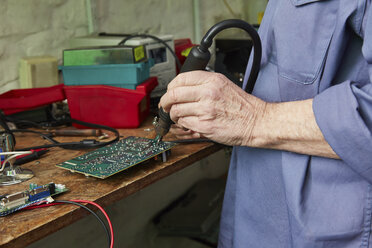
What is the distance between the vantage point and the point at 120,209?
1760 millimetres

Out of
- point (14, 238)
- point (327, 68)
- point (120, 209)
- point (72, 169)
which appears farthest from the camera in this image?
point (120, 209)

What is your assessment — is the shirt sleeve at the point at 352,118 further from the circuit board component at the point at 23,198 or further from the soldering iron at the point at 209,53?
the circuit board component at the point at 23,198

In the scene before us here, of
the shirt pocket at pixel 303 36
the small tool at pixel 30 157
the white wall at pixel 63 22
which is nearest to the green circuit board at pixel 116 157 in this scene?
the small tool at pixel 30 157

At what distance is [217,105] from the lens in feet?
2.55

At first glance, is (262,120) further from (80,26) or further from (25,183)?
(80,26)

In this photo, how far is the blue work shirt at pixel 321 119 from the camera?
655 millimetres

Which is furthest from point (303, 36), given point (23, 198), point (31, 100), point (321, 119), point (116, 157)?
point (31, 100)

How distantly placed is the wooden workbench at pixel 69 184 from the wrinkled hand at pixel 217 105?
0.17 m

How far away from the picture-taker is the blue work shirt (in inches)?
25.8

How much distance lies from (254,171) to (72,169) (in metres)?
0.40

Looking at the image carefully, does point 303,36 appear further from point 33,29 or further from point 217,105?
point 33,29

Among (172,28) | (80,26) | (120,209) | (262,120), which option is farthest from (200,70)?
(172,28)

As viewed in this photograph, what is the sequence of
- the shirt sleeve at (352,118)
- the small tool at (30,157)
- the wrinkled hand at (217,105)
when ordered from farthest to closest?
the small tool at (30,157), the wrinkled hand at (217,105), the shirt sleeve at (352,118)

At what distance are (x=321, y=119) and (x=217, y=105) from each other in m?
0.20
